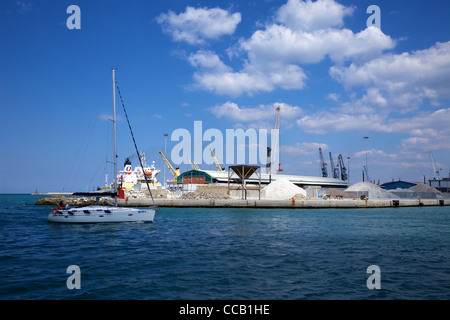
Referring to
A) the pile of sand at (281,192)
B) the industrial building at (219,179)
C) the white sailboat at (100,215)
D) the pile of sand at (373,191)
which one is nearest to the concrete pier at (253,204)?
the pile of sand at (281,192)

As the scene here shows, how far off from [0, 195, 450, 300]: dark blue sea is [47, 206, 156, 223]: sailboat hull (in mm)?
6080

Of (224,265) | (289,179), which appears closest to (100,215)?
(224,265)

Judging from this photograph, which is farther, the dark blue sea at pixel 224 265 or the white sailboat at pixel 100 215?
the white sailboat at pixel 100 215

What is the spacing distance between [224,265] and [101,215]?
2168 cm

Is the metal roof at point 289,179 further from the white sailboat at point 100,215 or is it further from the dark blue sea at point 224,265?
the dark blue sea at point 224,265

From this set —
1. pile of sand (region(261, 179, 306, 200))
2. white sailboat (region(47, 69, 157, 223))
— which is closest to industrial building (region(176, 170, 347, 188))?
pile of sand (region(261, 179, 306, 200))

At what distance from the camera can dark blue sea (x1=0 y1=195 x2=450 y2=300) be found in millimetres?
11609

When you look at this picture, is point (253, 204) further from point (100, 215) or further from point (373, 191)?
point (373, 191)

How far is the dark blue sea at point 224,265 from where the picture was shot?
1161 centimetres

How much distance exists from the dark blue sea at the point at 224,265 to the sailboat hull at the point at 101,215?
6.08m

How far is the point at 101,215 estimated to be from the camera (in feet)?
108

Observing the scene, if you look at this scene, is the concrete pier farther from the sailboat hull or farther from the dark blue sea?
the dark blue sea
